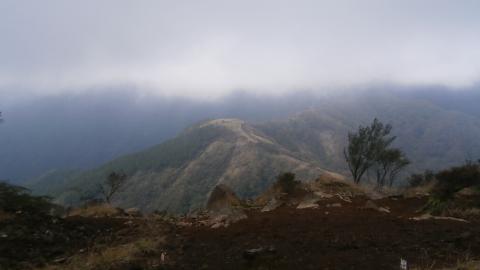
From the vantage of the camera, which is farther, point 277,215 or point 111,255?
point 277,215

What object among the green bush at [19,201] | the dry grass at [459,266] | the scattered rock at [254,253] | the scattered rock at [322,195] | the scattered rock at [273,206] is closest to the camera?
the dry grass at [459,266]

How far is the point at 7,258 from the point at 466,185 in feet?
97.5

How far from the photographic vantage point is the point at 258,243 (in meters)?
16.4

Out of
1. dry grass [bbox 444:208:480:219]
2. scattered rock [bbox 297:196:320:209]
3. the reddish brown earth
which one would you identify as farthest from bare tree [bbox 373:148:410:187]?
the reddish brown earth

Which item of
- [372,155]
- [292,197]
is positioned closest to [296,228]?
[292,197]

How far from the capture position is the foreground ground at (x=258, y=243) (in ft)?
43.0

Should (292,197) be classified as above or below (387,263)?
below

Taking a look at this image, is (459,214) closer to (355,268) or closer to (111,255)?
(355,268)

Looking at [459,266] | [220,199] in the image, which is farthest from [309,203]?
[459,266]

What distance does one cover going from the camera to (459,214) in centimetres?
2202

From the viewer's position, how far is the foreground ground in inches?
516

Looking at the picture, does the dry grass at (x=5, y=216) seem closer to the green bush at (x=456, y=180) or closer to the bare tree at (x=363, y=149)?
the green bush at (x=456, y=180)

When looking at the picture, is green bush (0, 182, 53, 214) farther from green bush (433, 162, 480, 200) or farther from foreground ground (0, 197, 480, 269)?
green bush (433, 162, 480, 200)

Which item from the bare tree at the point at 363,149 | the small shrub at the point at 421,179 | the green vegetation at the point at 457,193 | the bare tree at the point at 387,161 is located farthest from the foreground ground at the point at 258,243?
the bare tree at the point at 387,161
